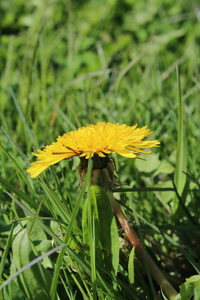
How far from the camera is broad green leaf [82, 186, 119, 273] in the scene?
49 cm

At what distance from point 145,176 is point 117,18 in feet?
6.56

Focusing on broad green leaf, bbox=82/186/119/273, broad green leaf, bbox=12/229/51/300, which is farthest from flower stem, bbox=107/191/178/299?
broad green leaf, bbox=12/229/51/300

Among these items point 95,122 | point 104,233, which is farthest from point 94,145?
point 95,122

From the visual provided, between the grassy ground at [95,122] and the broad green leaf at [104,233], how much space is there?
2 centimetres

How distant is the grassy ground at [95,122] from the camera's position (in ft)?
1.59

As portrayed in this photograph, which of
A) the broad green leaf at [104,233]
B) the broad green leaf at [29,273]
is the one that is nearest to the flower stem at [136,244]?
the broad green leaf at [104,233]

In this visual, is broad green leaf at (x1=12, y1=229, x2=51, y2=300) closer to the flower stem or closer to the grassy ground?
the grassy ground

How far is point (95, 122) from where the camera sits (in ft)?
3.25

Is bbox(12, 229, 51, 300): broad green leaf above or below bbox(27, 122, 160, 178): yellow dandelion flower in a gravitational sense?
below

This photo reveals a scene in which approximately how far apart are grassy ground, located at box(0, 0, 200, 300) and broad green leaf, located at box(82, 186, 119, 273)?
19mm

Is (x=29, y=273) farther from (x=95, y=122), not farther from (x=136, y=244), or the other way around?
(x=95, y=122)

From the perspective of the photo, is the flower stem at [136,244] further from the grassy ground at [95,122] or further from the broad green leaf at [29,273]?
the broad green leaf at [29,273]

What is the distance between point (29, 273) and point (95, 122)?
0.62 m

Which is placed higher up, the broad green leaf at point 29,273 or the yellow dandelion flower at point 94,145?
the yellow dandelion flower at point 94,145
